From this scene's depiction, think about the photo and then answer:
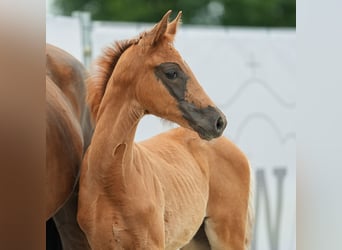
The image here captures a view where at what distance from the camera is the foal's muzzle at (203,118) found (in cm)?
90

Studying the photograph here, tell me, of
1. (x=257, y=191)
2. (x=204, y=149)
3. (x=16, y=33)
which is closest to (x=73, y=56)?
(x=16, y=33)

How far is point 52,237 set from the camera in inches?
40.5

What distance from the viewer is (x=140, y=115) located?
93 cm

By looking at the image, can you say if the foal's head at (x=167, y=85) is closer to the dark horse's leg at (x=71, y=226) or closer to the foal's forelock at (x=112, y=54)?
the foal's forelock at (x=112, y=54)

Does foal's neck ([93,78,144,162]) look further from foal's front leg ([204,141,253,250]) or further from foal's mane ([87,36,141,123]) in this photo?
foal's front leg ([204,141,253,250])

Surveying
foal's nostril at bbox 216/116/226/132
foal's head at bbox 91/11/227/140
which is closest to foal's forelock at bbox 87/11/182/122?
foal's head at bbox 91/11/227/140

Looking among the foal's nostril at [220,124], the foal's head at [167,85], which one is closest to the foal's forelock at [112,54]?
the foal's head at [167,85]

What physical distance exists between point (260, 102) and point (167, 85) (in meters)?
0.22

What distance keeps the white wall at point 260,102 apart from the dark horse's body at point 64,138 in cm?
4

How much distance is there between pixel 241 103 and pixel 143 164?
21 centimetres

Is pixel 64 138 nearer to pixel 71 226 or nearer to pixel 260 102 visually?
pixel 71 226

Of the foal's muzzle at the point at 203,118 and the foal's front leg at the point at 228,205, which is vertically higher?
the foal's muzzle at the point at 203,118

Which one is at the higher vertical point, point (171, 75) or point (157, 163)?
point (171, 75)

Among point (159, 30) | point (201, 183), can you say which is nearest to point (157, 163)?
point (201, 183)
